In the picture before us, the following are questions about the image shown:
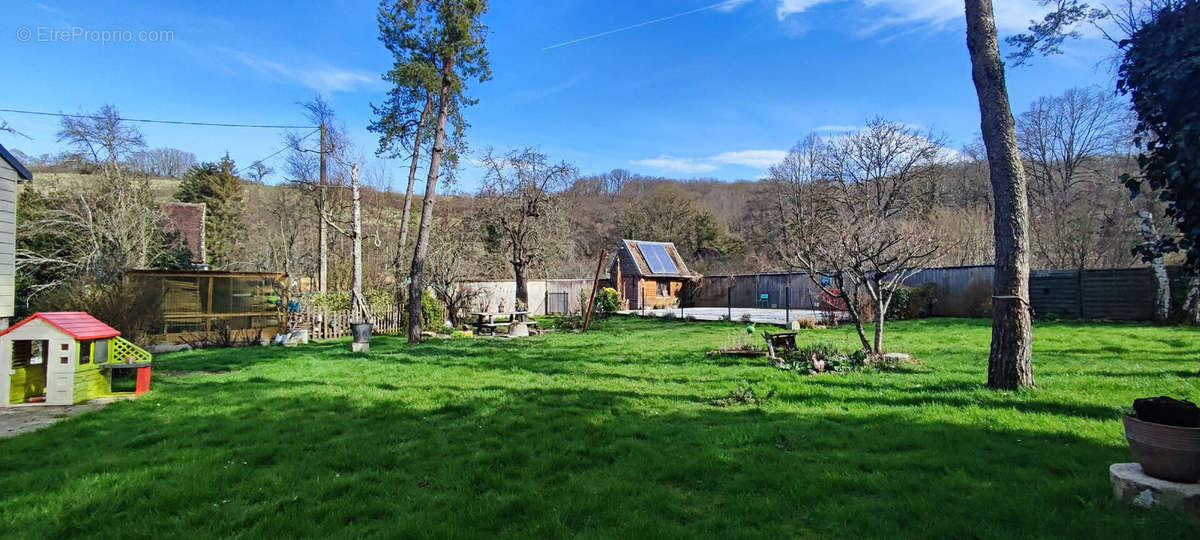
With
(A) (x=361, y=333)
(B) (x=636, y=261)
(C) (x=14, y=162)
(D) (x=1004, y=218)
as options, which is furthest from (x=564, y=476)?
(B) (x=636, y=261)

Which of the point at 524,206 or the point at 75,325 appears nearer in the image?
the point at 75,325

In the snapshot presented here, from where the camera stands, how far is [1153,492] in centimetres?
286

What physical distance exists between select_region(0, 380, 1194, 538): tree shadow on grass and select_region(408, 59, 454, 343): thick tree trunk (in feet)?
23.5

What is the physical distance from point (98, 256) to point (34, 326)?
13092 mm

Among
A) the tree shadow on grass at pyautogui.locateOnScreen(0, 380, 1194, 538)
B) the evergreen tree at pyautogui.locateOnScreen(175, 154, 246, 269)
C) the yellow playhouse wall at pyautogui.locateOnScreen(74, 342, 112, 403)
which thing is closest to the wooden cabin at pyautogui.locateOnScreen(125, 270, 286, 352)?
the yellow playhouse wall at pyautogui.locateOnScreen(74, 342, 112, 403)

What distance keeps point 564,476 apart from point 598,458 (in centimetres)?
46

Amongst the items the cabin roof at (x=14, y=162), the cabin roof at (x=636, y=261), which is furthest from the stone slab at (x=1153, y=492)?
the cabin roof at (x=636, y=261)

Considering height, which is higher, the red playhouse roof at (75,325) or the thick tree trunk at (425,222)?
the thick tree trunk at (425,222)

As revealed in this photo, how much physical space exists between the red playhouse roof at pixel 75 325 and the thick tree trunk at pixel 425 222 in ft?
20.4

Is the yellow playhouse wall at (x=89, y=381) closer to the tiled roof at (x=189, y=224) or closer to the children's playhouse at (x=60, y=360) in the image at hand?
the children's playhouse at (x=60, y=360)

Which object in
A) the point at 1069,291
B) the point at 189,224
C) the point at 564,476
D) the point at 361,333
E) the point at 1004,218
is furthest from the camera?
the point at 189,224

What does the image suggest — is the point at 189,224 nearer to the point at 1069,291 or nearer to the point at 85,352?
the point at 85,352

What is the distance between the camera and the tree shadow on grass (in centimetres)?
295

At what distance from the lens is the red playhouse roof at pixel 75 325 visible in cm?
611
